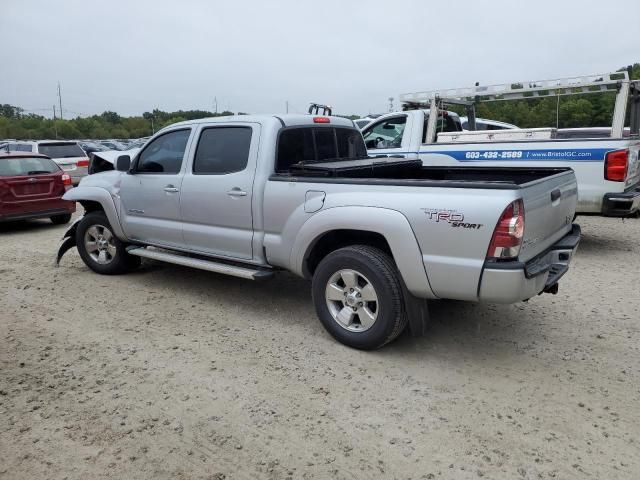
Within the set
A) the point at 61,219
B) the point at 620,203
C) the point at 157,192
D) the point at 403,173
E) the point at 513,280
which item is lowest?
the point at 61,219

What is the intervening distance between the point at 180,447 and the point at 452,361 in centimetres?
206

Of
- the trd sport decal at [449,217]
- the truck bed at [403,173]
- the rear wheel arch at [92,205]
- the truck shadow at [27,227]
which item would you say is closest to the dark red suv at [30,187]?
the truck shadow at [27,227]

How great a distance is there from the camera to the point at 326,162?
4.96 m

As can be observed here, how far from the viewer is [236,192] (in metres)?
4.61

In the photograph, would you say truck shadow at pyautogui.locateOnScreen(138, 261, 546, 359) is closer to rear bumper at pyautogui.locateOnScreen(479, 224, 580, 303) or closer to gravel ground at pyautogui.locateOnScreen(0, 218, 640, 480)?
gravel ground at pyautogui.locateOnScreen(0, 218, 640, 480)

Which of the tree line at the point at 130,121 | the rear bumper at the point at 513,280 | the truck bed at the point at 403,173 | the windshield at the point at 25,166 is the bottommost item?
the rear bumper at the point at 513,280

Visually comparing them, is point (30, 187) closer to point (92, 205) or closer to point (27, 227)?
point (27, 227)

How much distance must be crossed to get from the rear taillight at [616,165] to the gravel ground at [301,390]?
173 cm

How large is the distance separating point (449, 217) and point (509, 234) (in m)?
0.39

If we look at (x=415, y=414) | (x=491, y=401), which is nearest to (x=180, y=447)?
(x=415, y=414)

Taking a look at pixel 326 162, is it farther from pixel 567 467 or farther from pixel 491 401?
pixel 567 467

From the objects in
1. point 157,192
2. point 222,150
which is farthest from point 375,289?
point 157,192

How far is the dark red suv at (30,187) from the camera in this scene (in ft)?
29.7

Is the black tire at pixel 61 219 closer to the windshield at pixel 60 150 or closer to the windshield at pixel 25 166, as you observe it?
the windshield at pixel 25 166
